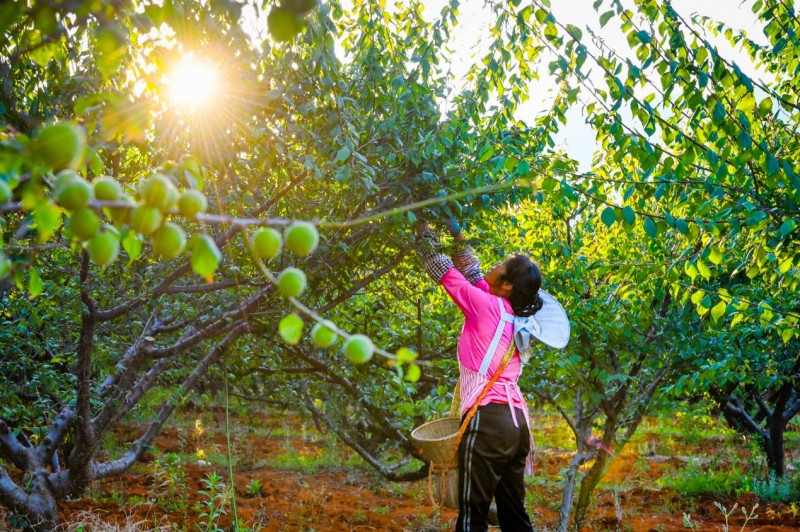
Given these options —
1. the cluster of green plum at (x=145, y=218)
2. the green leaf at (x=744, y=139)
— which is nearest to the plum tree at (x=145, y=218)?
the cluster of green plum at (x=145, y=218)

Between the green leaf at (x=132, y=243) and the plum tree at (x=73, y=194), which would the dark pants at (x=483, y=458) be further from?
the plum tree at (x=73, y=194)

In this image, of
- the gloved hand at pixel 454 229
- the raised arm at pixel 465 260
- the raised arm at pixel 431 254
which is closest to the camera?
the raised arm at pixel 431 254

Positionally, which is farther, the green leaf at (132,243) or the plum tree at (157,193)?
the green leaf at (132,243)

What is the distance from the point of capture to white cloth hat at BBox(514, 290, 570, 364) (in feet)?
9.82

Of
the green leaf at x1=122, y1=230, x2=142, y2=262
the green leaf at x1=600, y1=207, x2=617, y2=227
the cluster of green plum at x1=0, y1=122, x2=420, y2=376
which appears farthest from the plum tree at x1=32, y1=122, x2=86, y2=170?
the green leaf at x1=600, y1=207, x2=617, y2=227

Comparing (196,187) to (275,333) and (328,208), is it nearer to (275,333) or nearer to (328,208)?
(328,208)

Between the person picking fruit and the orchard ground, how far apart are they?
1.61 meters

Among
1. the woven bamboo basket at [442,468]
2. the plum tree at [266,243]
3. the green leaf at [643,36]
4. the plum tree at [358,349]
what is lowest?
the plum tree at [358,349]

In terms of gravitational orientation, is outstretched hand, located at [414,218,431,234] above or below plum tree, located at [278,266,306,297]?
above

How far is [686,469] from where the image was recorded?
9125 mm

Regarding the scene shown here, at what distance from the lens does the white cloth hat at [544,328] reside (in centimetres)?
299

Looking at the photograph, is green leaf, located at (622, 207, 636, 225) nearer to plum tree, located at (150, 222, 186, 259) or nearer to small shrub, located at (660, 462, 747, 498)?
plum tree, located at (150, 222, 186, 259)

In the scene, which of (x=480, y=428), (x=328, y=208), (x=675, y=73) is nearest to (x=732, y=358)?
(x=480, y=428)

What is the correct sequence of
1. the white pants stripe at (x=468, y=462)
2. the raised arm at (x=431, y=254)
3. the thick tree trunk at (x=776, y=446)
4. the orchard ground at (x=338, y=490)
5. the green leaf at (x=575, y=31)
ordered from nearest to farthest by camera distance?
the green leaf at (x=575, y=31)
the white pants stripe at (x=468, y=462)
the raised arm at (x=431, y=254)
the orchard ground at (x=338, y=490)
the thick tree trunk at (x=776, y=446)
